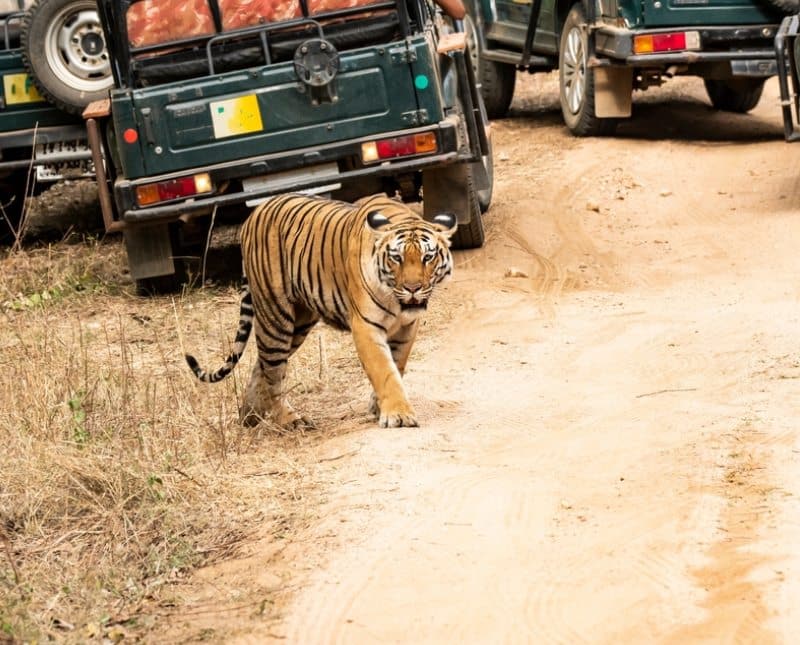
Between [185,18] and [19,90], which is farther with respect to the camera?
[19,90]

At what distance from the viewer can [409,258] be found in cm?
637

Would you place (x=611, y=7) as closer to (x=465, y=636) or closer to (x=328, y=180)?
(x=328, y=180)

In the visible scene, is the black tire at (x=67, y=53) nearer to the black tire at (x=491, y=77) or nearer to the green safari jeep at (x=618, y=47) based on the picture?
the green safari jeep at (x=618, y=47)

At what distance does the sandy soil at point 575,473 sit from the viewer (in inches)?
172

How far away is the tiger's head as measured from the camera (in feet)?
20.9

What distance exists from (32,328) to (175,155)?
1.44m

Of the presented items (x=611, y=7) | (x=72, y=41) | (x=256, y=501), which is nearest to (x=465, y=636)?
(x=256, y=501)

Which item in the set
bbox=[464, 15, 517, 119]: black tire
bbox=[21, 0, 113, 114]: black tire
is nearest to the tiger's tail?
bbox=[21, 0, 113, 114]: black tire

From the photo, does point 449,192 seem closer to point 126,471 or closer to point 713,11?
point 713,11

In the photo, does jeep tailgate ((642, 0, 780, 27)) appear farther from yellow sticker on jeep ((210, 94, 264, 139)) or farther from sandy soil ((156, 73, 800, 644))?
yellow sticker on jeep ((210, 94, 264, 139))

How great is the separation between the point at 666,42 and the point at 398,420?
6671mm

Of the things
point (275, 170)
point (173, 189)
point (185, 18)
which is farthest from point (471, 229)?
point (185, 18)

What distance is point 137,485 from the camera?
566cm

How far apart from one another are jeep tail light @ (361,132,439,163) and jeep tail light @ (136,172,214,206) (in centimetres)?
100
